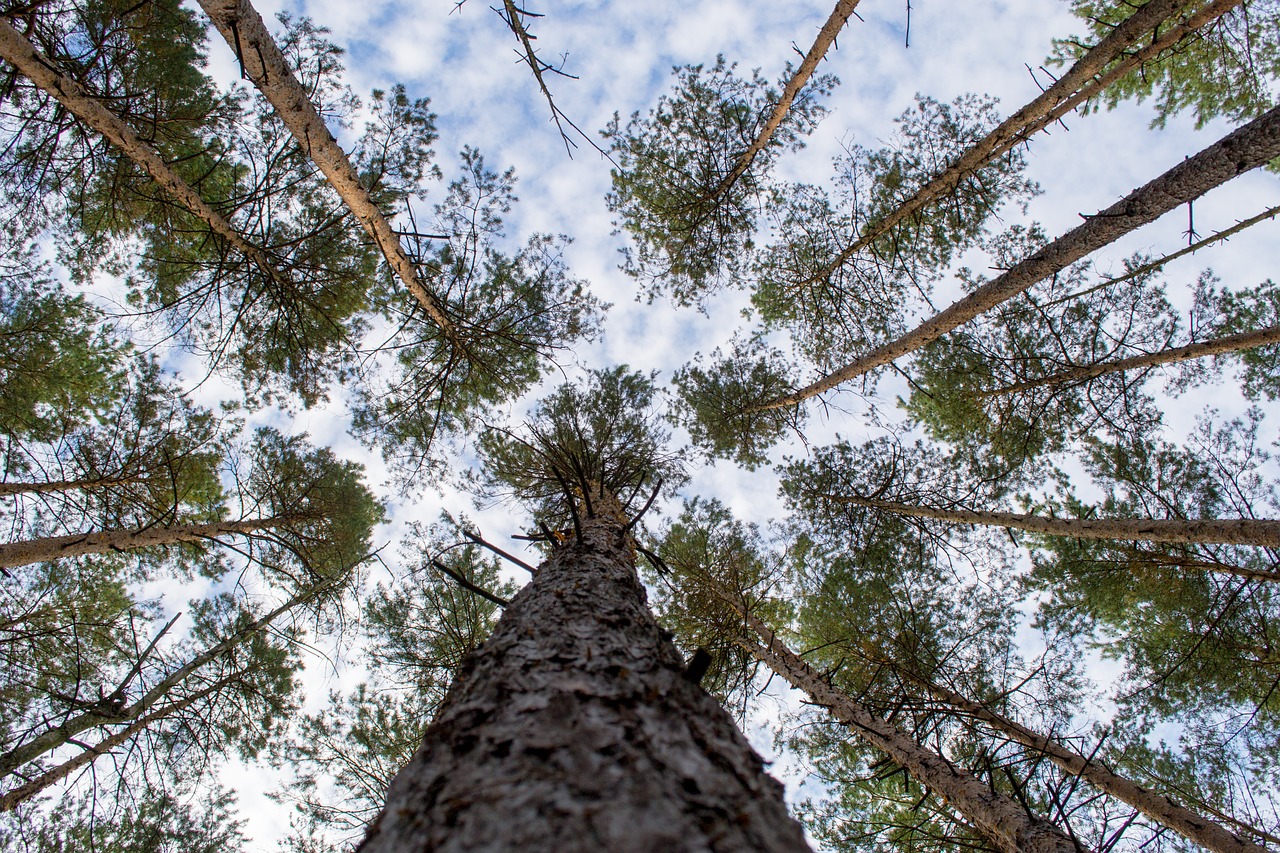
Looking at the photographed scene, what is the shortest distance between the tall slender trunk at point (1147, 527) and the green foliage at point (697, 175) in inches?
166

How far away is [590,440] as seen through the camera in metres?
8.85

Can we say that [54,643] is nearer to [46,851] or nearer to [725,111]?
[46,851]

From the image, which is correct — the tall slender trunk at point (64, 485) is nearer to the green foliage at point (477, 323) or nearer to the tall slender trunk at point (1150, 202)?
the green foliage at point (477, 323)

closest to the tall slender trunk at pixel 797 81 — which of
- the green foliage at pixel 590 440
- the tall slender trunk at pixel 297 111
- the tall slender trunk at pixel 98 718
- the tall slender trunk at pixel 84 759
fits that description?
the green foliage at pixel 590 440

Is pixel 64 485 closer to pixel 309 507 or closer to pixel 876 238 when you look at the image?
pixel 309 507

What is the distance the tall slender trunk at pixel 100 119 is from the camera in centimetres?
325

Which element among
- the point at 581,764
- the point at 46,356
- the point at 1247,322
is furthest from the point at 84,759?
the point at 1247,322

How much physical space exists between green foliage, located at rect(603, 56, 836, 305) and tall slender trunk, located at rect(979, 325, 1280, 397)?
4028 millimetres

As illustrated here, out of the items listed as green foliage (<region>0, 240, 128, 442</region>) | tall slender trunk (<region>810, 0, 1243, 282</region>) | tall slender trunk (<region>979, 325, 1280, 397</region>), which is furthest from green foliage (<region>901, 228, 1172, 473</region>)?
green foliage (<region>0, 240, 128, 442</region>)

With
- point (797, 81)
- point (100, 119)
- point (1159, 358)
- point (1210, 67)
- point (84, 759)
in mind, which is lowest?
point (84, 759)

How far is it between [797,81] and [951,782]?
625 centimetres

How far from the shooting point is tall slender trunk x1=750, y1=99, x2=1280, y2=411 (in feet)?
11.1

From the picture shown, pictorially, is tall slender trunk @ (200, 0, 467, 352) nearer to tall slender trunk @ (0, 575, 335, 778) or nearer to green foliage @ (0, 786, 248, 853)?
tall slender trunk @ (0, 575, 335, 778)

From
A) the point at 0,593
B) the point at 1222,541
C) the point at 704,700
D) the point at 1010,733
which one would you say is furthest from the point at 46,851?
the point at 1222,541
